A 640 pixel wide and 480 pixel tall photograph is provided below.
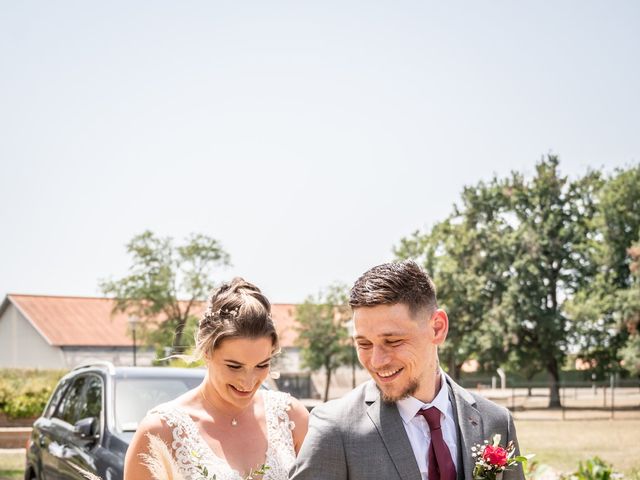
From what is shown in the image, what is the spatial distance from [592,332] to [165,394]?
4236cm

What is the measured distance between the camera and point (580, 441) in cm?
2348

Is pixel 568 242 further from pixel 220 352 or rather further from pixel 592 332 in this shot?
pixel 220 352

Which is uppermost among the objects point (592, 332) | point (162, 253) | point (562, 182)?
point (562, 182)

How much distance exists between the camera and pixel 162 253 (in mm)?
46562

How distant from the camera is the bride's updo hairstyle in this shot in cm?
390

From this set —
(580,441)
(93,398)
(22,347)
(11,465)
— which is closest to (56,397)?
(93,398)

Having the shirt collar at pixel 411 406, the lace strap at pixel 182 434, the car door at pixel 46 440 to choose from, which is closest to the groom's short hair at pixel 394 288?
the shirt collar at pixel 411 406

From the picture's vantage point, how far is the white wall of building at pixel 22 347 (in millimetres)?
60344

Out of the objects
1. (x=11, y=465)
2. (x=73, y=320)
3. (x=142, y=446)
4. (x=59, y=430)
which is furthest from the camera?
(x=73, y=320)

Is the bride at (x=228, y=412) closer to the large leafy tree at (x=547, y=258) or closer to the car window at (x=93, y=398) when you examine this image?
the car window at (x=93, y=398)

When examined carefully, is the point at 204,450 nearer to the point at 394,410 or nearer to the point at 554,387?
the point at 394,410

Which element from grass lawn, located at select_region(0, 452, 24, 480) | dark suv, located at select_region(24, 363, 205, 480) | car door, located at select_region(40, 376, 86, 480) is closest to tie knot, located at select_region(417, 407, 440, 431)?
dark suv, located at select_region(24, 363, 205, 480)

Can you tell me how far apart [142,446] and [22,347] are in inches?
2446

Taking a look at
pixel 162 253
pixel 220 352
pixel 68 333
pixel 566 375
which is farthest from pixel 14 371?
pixel 566 375
